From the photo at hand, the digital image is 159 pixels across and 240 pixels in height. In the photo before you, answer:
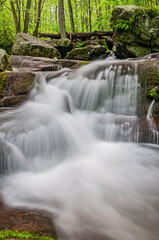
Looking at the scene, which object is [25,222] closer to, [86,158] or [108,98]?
[86,158]

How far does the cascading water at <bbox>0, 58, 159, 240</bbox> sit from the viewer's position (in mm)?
1808

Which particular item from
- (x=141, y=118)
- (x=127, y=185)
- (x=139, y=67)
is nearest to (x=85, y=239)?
(x=127, y=185)

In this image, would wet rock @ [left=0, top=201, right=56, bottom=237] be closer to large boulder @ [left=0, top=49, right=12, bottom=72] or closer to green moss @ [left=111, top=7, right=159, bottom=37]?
large boulder @ [left=0, top=49, right=12, bottom=72]

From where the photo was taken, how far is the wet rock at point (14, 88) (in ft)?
16.9

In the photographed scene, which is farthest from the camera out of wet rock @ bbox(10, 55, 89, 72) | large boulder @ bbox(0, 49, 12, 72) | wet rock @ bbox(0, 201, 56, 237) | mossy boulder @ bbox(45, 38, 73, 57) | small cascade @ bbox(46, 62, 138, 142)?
mossy boulder @ bbox(45, 38, 73, 57)

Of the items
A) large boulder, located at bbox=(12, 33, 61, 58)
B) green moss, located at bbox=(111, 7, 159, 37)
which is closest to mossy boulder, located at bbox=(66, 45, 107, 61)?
large boulder, located at bbox=(12, 33, 61, 58)

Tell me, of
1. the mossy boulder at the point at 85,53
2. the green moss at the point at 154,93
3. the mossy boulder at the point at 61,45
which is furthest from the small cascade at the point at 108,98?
the mossy boulder at the point at 61,45

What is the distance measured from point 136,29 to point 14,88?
6.09 m

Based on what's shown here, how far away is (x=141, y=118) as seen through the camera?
4117 millimetres

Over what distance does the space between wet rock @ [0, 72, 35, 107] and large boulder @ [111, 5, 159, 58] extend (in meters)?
5.20

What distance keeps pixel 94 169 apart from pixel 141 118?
1.92m

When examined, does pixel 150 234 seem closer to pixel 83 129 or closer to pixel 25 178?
pixel 25 178

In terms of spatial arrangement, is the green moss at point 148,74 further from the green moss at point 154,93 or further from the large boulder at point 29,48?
the large boulder at point 29,48

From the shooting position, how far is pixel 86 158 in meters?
3.37
